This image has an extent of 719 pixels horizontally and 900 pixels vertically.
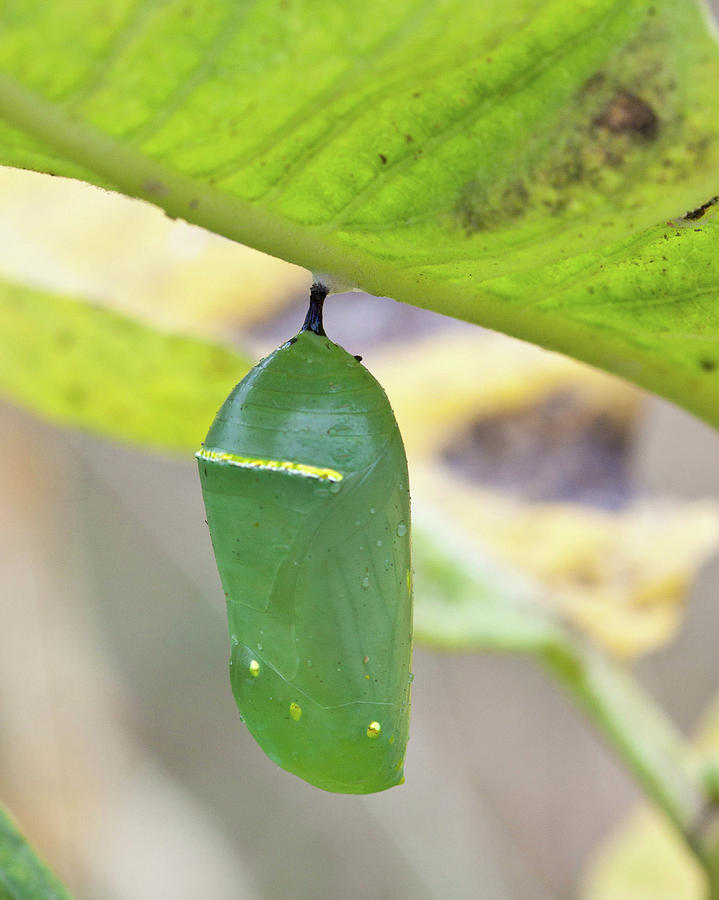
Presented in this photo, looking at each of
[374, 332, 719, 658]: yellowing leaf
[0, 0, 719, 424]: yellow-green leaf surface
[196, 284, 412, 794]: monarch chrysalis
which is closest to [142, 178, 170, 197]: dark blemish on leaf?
[0, 0, 719, 424]: yellow-green leaf surface

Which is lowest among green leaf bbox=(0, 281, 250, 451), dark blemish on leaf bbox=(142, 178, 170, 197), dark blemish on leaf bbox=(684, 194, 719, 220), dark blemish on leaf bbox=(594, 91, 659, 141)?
green leaf bbox=(0, 281, 250, 451)

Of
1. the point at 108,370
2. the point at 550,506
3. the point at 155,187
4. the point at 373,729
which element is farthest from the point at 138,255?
the point at 155,187

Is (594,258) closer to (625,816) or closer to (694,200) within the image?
(694,200)

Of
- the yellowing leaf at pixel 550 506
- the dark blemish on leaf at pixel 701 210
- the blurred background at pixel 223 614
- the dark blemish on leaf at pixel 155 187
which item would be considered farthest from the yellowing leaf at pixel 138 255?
the dark blemish on leaf at pixel 701 210

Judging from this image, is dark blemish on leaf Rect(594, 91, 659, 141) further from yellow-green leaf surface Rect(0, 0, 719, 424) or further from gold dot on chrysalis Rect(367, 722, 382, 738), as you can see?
gold dot on chrysalis Rect(367, 722, 382, 738)

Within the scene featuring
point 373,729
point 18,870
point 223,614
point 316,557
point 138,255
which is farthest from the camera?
point 223,614

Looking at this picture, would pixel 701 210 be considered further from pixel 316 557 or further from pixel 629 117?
pixel 316 557

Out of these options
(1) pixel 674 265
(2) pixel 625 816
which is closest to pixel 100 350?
(1) pixel 674 265
